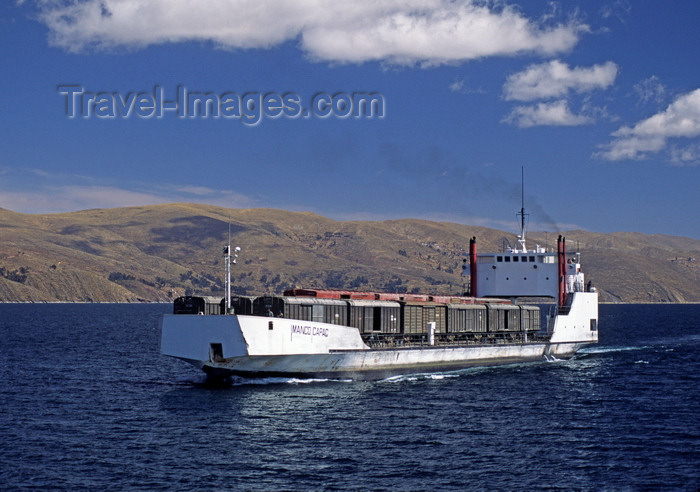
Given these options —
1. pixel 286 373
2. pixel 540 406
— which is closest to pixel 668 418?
pixel 540 406

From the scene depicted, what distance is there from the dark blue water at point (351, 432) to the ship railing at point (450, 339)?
2989 millimetres

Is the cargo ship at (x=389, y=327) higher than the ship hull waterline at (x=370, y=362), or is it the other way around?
the cargo ship at (x=389, y=327)

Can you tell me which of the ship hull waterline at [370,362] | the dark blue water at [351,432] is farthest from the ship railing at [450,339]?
the dark blue water at [351,432]

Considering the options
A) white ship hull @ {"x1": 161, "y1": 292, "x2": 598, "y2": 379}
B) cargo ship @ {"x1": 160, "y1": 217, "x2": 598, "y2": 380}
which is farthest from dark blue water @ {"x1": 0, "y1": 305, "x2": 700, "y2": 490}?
cargo ship @ {"x1": 160, "y1": 217, "x2": 598, "y2": 380}

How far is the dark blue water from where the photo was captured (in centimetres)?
3138

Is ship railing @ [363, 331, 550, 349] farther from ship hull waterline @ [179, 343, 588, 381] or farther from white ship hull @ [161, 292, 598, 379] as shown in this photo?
white ship hull @ [161, 292, 598, 379]

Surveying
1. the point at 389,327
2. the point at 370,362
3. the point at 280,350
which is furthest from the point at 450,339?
the point at 280,350

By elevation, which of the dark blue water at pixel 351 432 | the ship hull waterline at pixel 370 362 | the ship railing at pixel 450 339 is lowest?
the dark blue water at pixel 351 432

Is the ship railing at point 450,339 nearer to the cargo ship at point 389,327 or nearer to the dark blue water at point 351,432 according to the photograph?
the cargo ship at point 389,327

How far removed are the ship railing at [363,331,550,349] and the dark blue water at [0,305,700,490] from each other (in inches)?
118

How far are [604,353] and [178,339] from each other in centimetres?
5284

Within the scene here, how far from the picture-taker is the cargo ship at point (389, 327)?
165 ft

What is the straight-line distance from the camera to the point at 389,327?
59875mm

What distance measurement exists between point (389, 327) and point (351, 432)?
69.2ft
